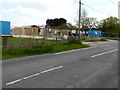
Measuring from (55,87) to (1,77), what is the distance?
106 inches

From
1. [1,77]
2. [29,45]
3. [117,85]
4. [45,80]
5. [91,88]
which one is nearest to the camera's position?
[91,88]

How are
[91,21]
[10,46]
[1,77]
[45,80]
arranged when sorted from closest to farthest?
[45,80]
[1,77]
[10,46]
[91,21]

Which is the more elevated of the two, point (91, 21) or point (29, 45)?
point (91, 21)

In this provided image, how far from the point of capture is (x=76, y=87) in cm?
468

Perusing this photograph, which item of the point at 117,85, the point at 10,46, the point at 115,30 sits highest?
the point at 115,30

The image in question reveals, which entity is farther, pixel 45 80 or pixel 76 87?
pixel 45 80

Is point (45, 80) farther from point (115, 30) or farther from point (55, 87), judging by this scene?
point (115, 30)

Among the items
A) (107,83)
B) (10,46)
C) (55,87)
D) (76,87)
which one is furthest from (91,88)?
(10,46)

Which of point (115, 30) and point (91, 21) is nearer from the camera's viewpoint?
point (115, 30)

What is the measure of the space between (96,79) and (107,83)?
54cm

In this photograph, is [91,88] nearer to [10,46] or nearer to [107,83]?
[107,83]

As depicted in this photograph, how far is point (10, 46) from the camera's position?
480 inches

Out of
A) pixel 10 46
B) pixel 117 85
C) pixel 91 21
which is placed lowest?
pixel 117 85

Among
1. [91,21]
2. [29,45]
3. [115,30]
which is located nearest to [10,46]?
[29,45]
